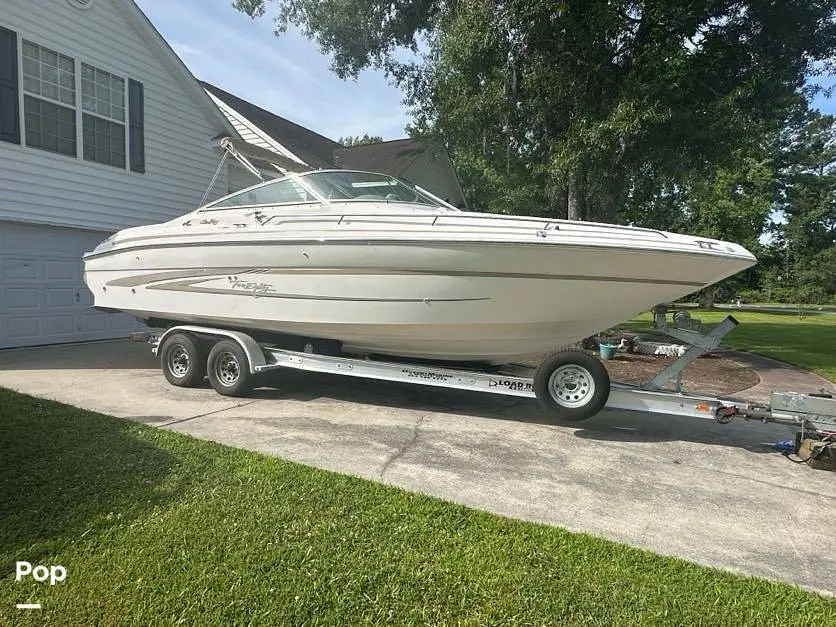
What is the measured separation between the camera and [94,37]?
9695 mm

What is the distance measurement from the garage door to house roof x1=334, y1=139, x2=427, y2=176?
960 cm

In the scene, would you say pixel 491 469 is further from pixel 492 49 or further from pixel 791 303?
pixel 791 303

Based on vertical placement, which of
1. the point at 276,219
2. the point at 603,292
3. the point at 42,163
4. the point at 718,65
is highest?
the point at 718,65

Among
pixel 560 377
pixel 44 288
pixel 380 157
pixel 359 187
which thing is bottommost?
pixel 560 377

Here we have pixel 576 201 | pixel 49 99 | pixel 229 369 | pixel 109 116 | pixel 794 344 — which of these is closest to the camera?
pixel 229 369

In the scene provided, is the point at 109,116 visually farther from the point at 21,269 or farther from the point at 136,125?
the point at 21,269

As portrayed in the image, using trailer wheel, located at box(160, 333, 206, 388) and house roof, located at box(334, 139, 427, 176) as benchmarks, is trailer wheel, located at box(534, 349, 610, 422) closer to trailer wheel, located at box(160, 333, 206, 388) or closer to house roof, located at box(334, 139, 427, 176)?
trailer wheel, located at box(160, 333, 206, 388)

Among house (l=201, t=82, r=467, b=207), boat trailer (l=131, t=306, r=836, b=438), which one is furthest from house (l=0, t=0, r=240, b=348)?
boat trailer (l=131, t=306, r=836, b=438)

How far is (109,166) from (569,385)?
942 cm

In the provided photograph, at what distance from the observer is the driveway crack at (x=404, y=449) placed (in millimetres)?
4172

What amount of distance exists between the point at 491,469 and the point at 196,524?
2.18 meters

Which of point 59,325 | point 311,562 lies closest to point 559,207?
point 59,325

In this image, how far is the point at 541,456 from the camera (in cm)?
461

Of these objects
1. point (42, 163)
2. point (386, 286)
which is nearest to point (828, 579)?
point (386, 286)
